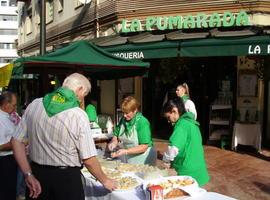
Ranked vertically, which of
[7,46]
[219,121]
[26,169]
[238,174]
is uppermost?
[7,46]

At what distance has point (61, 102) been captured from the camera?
12.3 ft

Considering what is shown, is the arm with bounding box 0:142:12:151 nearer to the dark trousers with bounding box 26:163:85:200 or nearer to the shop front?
the dark trousers with bounding box 26:163:85:200

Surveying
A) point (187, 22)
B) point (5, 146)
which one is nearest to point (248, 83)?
point (187, 22)

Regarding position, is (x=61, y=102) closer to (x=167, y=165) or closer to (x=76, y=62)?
(x=167, y=165)

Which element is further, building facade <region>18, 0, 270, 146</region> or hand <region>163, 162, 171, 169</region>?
building facade <region>18, 0, 270, 146</region>

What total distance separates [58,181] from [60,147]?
0.31m

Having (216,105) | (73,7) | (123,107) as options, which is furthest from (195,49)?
(73,7)

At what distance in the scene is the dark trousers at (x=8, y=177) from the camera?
5949 mm

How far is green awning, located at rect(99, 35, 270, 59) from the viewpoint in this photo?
962 cm

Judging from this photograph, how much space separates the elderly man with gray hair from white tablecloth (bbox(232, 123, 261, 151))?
7787 mm

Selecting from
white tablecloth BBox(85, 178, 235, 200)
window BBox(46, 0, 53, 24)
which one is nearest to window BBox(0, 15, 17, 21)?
window BBox(46, 0, 53, 24)

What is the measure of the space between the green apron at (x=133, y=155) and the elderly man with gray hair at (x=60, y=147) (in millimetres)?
1782

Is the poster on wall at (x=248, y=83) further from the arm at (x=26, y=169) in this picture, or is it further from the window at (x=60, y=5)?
the window at (x=60, y=5)

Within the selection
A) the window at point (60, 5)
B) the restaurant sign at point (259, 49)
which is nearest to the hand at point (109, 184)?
the restaurant sign at point (259, 49)
